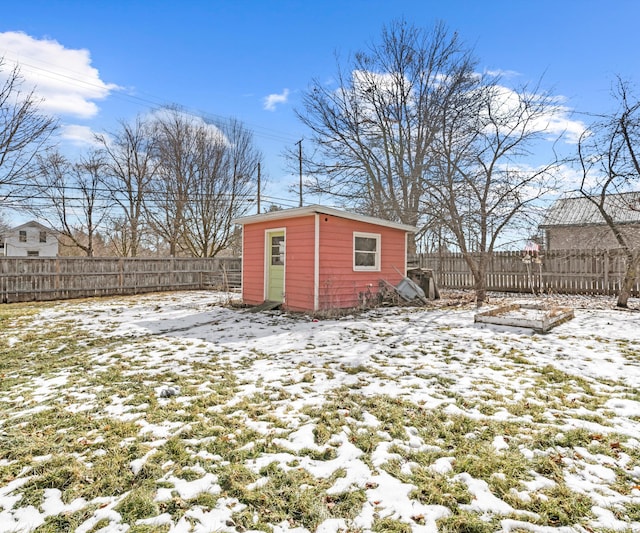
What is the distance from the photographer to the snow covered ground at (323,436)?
5.70ft

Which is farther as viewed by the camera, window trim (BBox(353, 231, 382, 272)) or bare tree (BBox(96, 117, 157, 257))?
bare tree (BBox(96, 117, 157, 257))

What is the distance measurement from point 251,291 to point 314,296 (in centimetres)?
248

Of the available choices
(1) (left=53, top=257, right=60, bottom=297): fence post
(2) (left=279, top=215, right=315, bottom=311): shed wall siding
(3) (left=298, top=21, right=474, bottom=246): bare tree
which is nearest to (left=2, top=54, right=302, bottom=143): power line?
(3) (left=298, top=21, right=474, bottom=246): bare tree

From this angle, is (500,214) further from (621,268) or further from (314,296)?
(314,296)

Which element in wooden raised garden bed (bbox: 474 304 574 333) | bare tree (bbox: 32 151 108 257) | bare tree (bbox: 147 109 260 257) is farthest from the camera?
bare tree (bbox: 147 109 260 257)

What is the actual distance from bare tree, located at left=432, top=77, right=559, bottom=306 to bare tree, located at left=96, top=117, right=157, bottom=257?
16008mm

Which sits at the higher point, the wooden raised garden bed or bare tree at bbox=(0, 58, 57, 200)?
bare tree at bbox=(0, 58, 57, 200)

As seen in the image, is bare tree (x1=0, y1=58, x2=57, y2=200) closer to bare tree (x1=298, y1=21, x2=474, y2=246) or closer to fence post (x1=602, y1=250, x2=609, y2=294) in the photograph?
bare tree (x1=298, y1=21, x2=474, y2=246)

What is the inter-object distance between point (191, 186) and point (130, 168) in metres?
3.80

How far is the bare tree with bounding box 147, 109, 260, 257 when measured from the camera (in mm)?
18906

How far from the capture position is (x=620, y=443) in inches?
91.5

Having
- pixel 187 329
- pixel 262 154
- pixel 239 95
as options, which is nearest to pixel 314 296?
pixel 187 329

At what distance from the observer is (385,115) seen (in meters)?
14.9

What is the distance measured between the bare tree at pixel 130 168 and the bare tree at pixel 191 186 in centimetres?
61
